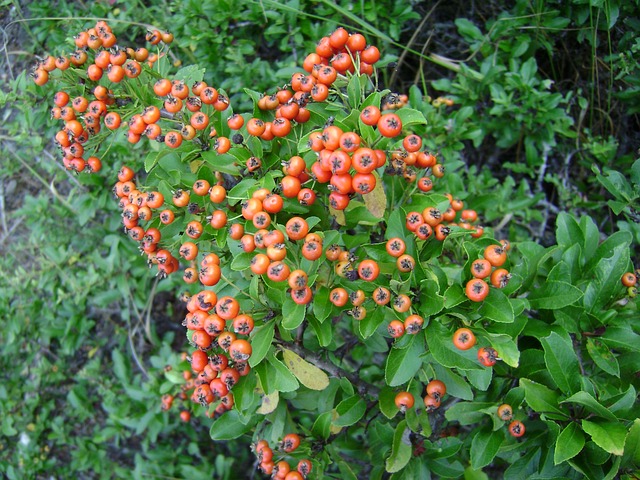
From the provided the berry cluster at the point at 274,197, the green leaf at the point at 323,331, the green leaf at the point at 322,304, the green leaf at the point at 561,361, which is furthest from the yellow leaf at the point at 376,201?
the green leaf at the point at 561,361

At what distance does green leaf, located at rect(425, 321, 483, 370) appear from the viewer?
100 inches

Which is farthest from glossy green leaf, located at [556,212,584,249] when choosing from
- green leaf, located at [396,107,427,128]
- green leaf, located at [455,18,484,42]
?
green leaf, located at [455,18,484,42]

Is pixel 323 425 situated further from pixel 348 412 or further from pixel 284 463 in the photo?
pixel 284 463

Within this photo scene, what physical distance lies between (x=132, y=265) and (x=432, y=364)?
2.98 m

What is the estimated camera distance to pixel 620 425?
247 cm

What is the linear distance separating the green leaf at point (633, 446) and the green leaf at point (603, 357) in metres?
0.33

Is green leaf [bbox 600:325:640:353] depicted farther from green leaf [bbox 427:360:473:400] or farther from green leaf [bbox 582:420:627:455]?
green leaf [bbox 427:360:473:400]

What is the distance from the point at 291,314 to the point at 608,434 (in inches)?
61.9

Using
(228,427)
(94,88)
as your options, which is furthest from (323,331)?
(94,88)

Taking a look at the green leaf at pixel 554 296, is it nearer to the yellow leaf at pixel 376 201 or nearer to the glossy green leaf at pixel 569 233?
the glossy green leaf at pixel 569 233

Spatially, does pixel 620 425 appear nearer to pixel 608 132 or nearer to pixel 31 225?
pixel 608 132

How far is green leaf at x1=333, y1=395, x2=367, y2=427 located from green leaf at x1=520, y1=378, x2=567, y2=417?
39.4 inches

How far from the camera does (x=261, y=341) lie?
2.64 metres

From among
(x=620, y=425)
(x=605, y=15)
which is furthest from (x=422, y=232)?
(x=605, y=15)
